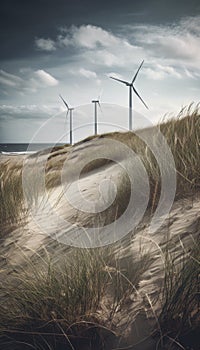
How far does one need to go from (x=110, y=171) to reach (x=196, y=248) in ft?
12.2

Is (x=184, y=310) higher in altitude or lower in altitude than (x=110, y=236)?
lower

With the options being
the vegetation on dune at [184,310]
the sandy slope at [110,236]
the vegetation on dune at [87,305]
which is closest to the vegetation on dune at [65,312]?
the vegetation on dune at [87,305]

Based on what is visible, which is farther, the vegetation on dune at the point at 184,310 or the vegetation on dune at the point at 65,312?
the vegetation on dune at the point at 65,312

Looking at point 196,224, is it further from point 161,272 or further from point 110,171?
point 110,171

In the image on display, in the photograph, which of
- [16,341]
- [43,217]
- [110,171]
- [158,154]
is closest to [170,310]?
[16,341]

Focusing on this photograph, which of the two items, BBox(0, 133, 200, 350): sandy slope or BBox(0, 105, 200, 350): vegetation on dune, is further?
BBox(0, 133, 200, 350): sandy slope

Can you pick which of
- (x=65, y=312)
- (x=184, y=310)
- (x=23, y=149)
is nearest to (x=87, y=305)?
(x=65, y=312)

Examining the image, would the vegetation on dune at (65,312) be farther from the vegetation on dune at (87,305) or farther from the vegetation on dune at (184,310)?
the vegetation on dune at (184,310)

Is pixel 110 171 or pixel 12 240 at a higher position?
pixel 110 171

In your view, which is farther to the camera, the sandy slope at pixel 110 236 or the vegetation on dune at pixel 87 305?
the sandy slope at pixel 110 236

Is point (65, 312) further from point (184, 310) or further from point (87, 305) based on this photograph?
point (184, 310)

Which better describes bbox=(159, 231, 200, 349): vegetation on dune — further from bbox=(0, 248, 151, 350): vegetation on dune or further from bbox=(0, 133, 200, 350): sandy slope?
bbox=(0, 248, 151, 350): vegetation on dune

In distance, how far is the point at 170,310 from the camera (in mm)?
1790

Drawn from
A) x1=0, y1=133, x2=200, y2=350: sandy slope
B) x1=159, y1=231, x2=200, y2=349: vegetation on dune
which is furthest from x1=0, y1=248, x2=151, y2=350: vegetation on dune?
x1=159, y1=231, x2=200, y2=349: vegetation on dune
